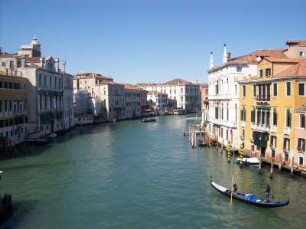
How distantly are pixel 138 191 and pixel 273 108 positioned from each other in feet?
25.7

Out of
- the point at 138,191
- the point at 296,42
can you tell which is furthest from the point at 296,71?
the point at 138,191

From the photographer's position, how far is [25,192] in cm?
1616

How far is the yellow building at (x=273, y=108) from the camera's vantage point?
1805 centimetres

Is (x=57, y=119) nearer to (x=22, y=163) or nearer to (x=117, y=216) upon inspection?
(x=22, y=163)

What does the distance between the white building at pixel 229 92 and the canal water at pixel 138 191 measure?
70.1 inches

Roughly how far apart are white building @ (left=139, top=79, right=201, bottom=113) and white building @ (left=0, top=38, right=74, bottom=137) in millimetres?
40548

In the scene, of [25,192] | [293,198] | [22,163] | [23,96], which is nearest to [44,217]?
[25,192]

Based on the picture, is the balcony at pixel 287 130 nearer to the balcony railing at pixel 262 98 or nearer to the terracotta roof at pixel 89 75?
the balcony railing at pixel 262 98

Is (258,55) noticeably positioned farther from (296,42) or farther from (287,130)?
(287,130)

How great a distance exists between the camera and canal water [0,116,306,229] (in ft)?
41.8

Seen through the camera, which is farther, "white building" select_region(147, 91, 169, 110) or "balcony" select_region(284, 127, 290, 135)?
"white building" select_region(147, 91, 169, 110)

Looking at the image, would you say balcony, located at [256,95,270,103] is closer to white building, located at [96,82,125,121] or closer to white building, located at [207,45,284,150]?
white building, located at [207,45,284,150]

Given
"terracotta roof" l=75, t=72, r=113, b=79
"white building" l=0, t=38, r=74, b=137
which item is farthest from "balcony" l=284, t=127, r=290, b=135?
"terracotta roof" l=75, t=72, r=113, b=79

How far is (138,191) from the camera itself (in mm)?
16219
